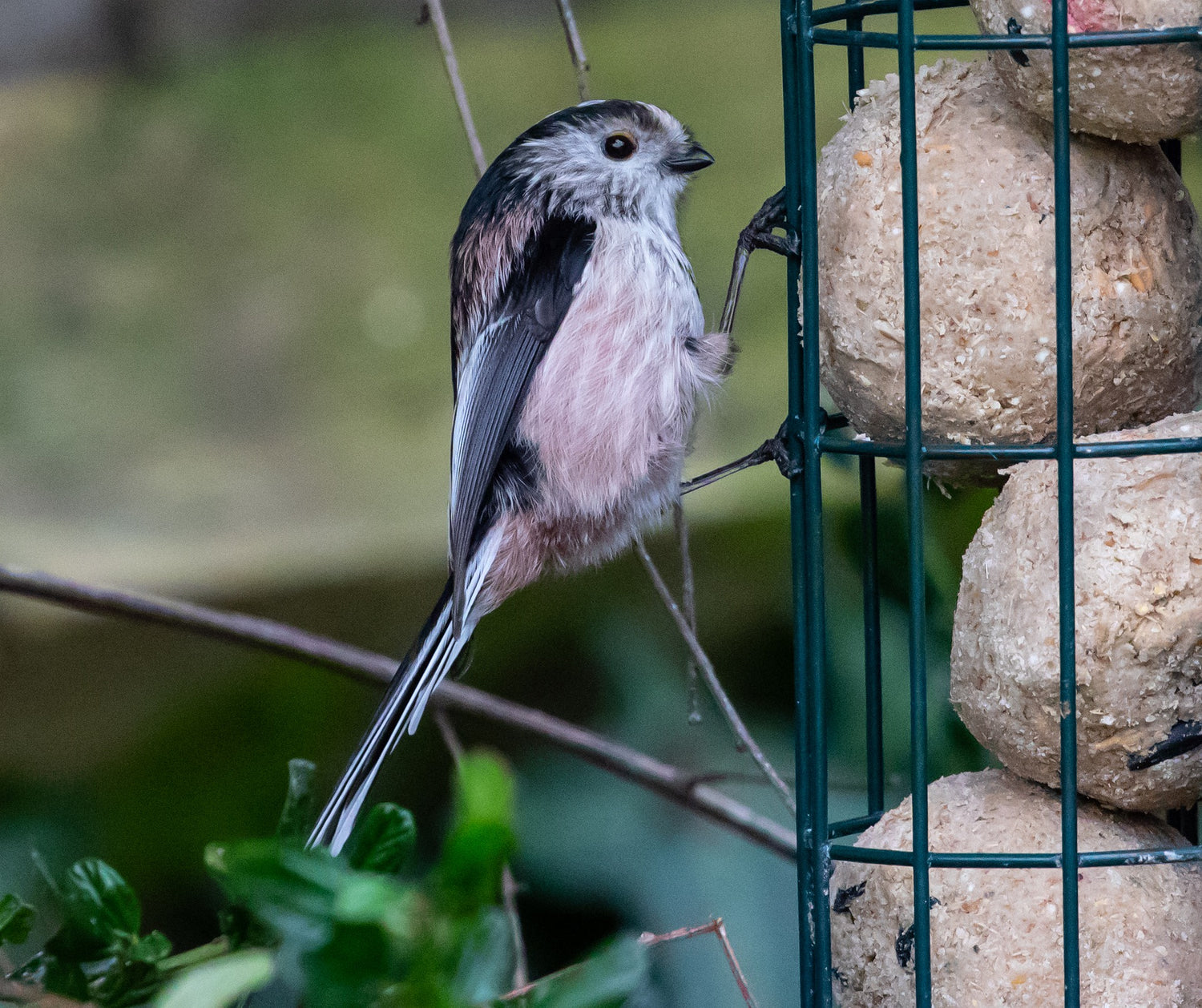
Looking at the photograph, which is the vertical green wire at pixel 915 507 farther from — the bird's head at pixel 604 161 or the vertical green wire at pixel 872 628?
the bird's head at pixel 604 161

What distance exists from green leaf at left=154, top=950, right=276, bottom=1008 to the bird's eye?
1.61 m

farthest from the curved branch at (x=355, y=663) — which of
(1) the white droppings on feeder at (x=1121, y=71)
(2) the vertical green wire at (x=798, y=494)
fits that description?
(1) the white droppings on feeder at (x=1121, y=71)

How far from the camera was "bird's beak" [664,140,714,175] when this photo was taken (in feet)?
7.30

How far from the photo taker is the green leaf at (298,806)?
1.51 metres

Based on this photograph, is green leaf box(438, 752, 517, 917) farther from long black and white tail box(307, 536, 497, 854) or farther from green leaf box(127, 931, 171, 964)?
long black and white tail box(307, 536, 497, 854)

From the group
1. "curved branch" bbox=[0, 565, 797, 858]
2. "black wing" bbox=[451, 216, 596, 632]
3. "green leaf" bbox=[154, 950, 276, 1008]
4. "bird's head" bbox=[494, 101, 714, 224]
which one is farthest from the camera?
"bird's head" bbox=[494, 101, 714, 224]

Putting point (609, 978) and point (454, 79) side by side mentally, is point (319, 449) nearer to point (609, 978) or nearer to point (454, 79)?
point (454, 79)

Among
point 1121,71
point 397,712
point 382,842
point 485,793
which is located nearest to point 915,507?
point 1121,71

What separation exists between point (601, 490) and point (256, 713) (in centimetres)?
96

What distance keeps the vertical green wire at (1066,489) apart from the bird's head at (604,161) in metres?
0.94

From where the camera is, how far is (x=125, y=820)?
267cm

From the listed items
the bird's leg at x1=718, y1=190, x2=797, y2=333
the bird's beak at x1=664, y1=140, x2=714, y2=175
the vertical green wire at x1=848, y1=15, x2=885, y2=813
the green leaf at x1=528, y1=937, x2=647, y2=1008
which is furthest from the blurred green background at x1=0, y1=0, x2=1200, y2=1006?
the green leaf at x1=528, y1=937, x2=647, y2=1008

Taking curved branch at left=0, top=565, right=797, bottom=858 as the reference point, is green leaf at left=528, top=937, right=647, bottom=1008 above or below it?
above

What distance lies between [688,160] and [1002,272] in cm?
91
